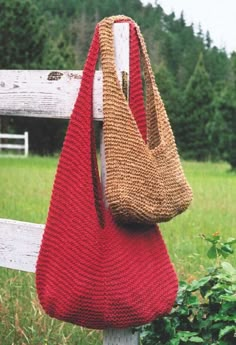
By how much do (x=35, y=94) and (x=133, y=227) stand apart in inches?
28.1

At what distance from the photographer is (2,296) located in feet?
13.0

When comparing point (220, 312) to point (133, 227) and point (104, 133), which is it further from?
point (104, 133)

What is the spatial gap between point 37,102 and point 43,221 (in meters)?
3.77

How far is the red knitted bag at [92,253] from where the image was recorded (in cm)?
230

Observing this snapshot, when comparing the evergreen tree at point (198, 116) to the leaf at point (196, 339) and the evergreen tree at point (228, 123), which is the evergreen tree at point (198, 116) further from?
the leaf at point (196, 339)

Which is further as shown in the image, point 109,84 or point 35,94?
→ point 35,94

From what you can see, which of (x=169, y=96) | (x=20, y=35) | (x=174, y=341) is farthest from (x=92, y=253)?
(x=169, y=96)

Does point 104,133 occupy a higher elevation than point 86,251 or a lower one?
higher

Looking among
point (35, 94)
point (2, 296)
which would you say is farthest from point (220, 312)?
point (2, 296)

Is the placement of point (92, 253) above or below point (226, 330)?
above

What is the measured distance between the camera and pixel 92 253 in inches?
90.7

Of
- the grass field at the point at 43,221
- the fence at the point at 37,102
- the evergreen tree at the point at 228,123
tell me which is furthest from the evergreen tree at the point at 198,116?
the fence at the point at 37,102

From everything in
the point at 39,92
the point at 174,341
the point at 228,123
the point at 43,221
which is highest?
the point at 39,92

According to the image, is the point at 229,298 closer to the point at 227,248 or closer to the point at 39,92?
the point at 227,248
